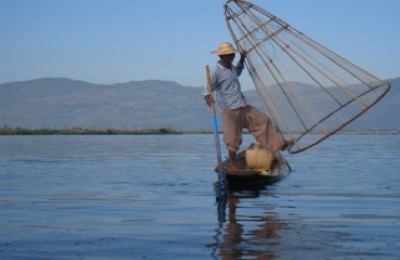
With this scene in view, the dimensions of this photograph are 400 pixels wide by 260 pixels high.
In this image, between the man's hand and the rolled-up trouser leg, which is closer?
the man's hand

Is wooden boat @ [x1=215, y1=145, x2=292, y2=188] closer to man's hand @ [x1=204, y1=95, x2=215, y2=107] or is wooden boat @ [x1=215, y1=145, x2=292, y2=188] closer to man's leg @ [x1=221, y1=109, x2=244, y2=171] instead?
man's leg @ [x1=221, y1=109, x2=244, y2=171]

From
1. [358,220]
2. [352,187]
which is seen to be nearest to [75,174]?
[352,187]

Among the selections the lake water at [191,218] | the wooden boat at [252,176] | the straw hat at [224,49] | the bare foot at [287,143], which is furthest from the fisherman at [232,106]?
the lake water at [191,218]

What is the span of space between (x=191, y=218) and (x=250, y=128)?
464cm

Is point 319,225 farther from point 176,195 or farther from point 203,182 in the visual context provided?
point 203,182

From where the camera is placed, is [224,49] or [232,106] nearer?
[224,49]

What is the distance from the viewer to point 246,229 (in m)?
8.63

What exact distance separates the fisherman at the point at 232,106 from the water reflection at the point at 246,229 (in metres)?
1.30

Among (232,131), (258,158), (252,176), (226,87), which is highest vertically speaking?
(226,87)

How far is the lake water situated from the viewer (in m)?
7.35

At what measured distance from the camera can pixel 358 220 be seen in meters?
9.40

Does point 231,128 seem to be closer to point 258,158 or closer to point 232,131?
point 232,131

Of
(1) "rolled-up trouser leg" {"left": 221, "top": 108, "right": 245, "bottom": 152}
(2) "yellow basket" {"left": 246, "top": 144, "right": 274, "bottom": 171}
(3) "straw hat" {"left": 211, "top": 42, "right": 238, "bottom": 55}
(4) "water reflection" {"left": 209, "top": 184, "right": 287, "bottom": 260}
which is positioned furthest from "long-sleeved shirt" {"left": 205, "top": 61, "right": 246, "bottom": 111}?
(2) "yellow basket" {"left": 246, "top": 144, "right": 274, "bottom": 171}

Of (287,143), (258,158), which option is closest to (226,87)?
(287,143)
